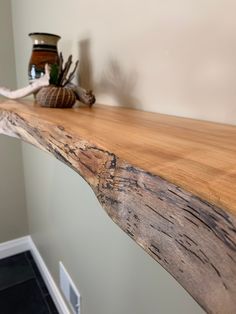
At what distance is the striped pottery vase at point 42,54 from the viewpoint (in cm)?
86

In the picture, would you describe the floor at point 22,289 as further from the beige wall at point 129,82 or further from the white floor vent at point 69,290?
the beige wall at point 129,82

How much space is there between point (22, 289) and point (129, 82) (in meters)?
1.40

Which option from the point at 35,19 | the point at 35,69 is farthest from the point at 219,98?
the point at 35,19

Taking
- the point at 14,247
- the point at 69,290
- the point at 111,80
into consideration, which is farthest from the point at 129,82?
the point at 14,247

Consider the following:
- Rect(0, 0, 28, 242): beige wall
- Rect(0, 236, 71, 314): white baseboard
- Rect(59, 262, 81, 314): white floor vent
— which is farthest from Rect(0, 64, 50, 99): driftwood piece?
Rect(0, 236, 71, 314): white baseboard

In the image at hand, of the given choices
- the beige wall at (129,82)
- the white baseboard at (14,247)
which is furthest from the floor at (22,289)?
the beige wall at (129,82)

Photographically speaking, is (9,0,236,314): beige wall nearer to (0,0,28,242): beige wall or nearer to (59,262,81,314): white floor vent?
(59,262,81,314): white floor vent

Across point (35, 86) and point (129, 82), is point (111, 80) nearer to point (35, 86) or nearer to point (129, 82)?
point (129, 82)

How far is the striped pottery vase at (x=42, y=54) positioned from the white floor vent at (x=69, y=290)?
0.92 m

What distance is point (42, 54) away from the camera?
0.86 m

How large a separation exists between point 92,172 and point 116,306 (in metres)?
0.74

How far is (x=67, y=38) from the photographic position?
39.2 inches

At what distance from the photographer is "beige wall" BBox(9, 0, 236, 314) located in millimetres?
516

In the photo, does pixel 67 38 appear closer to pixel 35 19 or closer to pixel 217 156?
pixel 35 19
